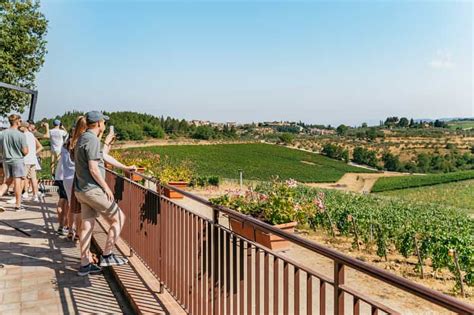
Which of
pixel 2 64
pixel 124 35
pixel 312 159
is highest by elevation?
pixel 124 35

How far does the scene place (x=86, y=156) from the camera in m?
3.31

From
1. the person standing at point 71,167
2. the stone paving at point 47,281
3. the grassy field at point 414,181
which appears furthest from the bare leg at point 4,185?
the grassy field at point 414,181

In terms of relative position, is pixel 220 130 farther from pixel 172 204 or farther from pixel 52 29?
pixel 172 204

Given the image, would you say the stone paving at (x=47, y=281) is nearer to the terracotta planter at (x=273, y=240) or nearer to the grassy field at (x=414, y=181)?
the terracotta planter at (x=273, y=240)

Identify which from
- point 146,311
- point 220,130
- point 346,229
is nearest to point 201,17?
point 346,229

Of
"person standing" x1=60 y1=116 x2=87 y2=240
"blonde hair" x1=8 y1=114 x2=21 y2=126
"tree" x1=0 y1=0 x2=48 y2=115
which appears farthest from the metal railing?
"tree" x1=0 y1=0 x2=48 y2=115

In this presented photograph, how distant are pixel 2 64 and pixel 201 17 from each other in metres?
7.14

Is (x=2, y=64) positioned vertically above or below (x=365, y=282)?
above

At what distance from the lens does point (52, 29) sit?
A: 15352mm

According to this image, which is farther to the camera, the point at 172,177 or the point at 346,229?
the point at 172,177

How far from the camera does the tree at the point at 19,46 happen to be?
1390 centimetres

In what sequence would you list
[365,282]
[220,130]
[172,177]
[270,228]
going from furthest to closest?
1. [220,130]
2. [172,177]
3. [365,282]
4. [270,228]

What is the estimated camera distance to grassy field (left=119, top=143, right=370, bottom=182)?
54562 mm

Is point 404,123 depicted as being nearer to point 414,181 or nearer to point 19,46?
point 414,181
